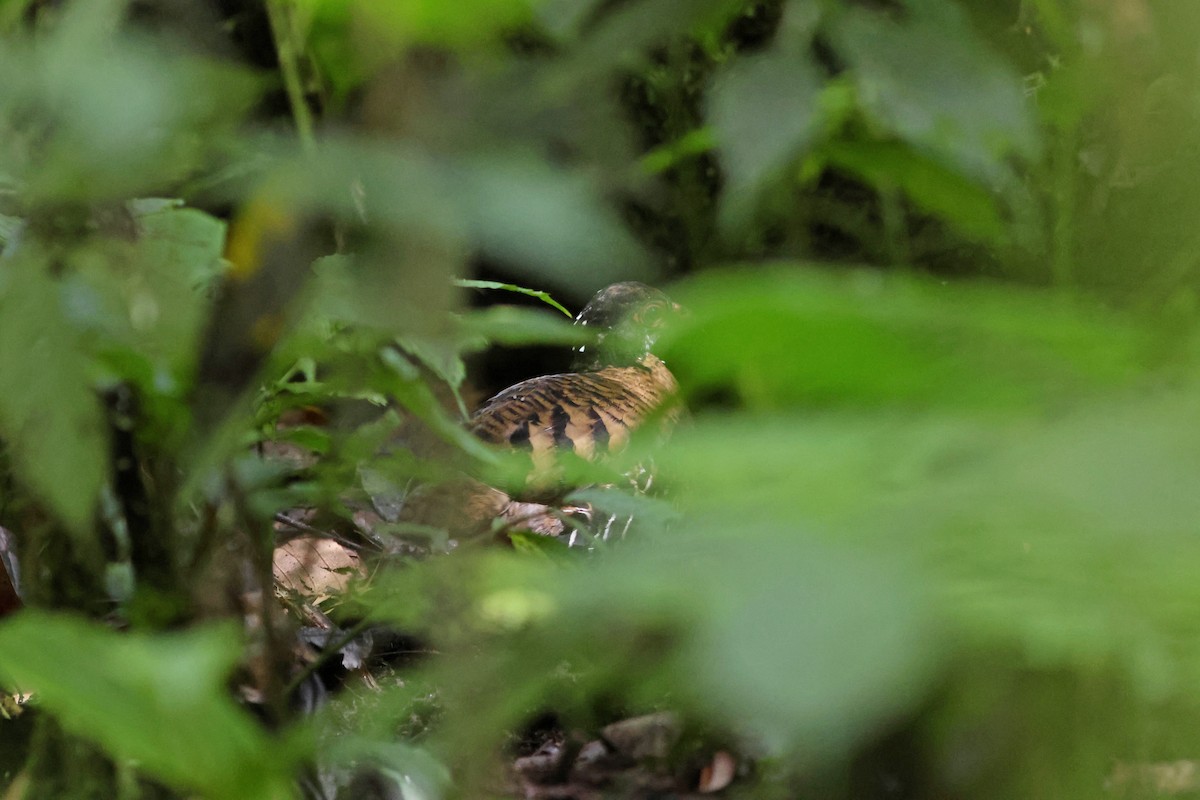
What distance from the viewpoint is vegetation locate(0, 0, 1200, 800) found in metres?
0.27

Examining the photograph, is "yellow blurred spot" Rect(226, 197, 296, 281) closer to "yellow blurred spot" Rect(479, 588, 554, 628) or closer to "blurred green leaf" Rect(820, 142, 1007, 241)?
"yellow blurred spot" Rect(479, 588, 554, 628)

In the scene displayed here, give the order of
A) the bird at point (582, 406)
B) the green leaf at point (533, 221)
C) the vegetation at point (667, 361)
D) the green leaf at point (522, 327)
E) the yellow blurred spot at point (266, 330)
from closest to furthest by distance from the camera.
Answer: the vegetation at point (667, 361), the green leaf at point (533, 221), the yellow blurred spot at point (266, 330), the green leaf at point (522, 327), the bird at point (582, 406)

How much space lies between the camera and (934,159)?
1.80 feet

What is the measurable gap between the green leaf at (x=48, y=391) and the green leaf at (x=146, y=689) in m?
0.16

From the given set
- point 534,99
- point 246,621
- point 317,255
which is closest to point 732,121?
point 534,99

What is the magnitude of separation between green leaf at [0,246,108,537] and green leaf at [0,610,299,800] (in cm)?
16

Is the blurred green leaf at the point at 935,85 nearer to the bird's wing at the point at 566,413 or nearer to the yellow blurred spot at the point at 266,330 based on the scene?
the yellow blurred spot at the point at 266,330

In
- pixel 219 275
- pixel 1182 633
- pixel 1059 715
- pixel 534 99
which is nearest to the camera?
pixel 1182 633

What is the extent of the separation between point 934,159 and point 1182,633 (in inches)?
13.0

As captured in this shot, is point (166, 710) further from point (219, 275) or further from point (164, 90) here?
point (219, 275)

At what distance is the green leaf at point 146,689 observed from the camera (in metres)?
0.34

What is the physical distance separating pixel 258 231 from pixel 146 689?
19 cm

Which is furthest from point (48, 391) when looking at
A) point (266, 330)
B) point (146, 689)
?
point (146, 689)

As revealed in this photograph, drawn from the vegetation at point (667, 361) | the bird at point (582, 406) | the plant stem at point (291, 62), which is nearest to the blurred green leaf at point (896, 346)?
the vegetation at point (667, 361)
